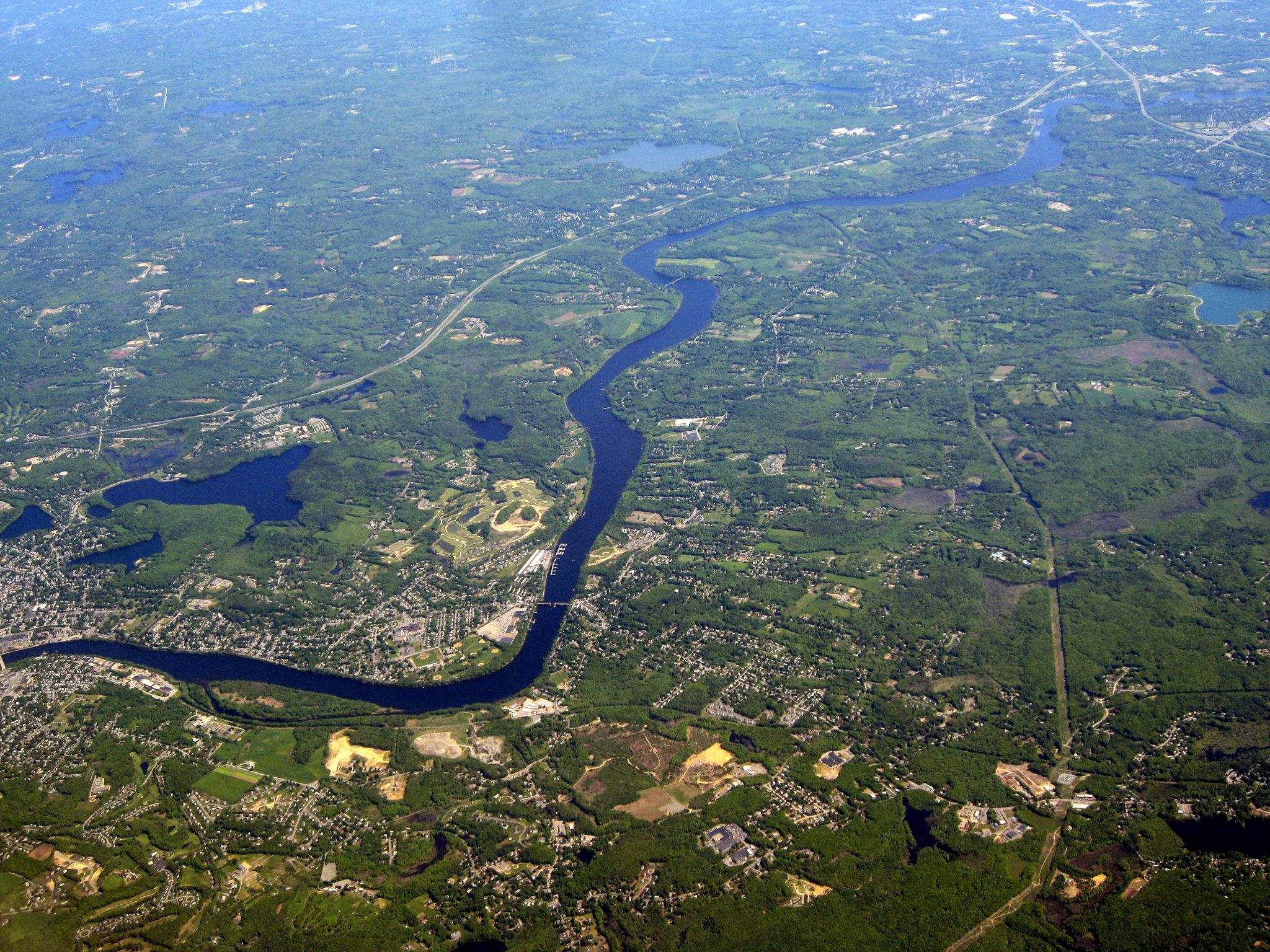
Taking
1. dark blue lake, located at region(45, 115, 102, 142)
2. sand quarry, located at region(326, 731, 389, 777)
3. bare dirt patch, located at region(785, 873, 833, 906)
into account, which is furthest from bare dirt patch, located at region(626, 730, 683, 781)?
dark blue lake, located at region(45, 115, 102, 142)

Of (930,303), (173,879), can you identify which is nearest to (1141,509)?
(930,303)

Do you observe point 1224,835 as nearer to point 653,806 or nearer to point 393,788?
point 653,806

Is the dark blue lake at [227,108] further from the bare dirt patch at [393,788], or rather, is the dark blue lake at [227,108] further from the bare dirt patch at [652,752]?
the bare dirt patch at [652,752]

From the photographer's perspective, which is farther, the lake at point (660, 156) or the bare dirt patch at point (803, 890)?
the lake at point (660, 156)

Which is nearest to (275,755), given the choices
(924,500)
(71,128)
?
(924,500)

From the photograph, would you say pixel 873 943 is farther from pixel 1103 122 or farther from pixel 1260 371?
pixel 1103 122

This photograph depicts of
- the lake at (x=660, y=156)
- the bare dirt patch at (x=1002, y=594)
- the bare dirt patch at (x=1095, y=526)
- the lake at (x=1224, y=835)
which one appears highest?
the lake at (x=1224, y=835)

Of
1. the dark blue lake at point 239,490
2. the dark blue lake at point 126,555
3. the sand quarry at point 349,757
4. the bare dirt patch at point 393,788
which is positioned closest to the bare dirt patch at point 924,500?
the bare dirt patch at point 393,788

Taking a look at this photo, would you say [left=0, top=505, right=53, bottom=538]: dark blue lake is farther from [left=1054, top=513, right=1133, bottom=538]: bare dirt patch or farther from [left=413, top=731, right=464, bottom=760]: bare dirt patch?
[left=1054, top=513, right=1133, bottom=538]: bare dirt patch
